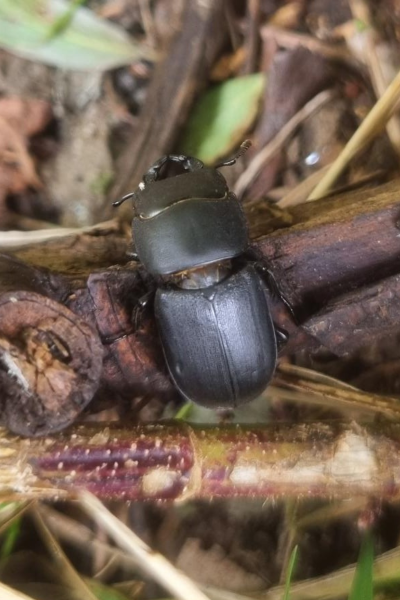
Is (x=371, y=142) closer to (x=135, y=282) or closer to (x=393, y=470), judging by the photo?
(x=135, y=282)

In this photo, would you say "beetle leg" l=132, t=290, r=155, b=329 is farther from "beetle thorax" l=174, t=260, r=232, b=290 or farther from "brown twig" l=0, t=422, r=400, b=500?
"brown twig" l=0, t=422, r=400, b=500

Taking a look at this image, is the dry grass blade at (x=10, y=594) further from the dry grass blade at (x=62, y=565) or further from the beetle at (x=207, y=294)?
the beetle at (x=207, y=294)

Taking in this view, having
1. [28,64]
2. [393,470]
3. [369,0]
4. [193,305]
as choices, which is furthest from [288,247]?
[28,64]

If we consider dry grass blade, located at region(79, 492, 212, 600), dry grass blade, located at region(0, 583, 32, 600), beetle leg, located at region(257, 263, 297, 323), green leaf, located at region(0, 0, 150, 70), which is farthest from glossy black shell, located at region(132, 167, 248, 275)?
green leaf, located at region(0, 0, 150, 70)

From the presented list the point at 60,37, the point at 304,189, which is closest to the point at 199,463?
the point at 304,189

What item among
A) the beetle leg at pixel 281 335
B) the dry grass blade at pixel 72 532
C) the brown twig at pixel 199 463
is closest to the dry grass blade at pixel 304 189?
the beetle leg at pixel 281 335

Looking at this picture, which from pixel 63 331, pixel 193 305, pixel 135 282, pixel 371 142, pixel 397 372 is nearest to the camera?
pixel 63 331
